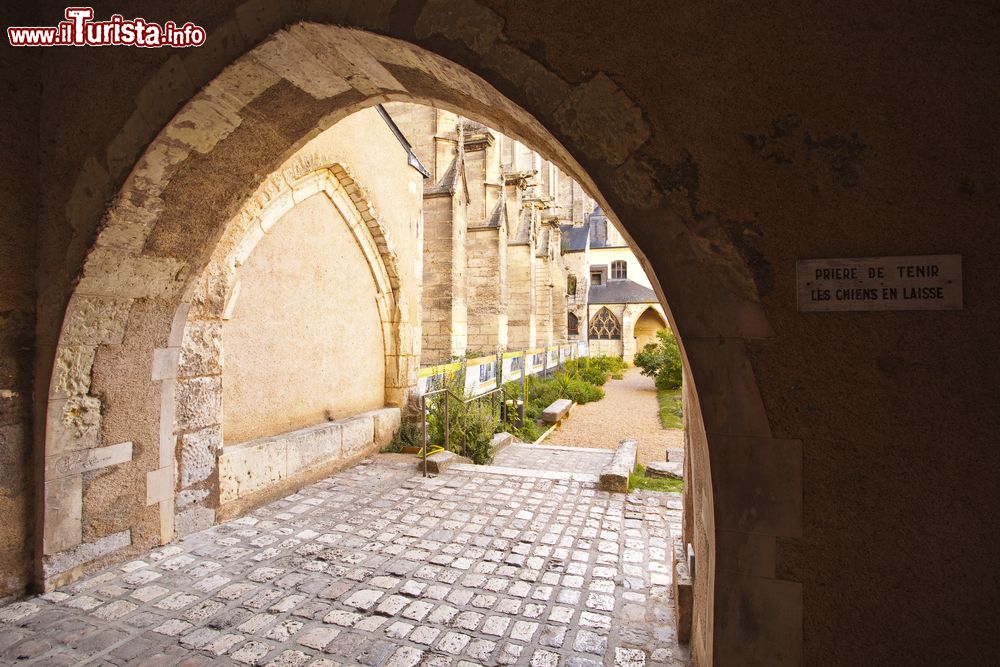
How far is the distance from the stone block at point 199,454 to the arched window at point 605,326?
22942 mm

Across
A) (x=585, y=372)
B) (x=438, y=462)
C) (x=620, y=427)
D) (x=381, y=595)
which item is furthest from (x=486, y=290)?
(x=381, y=595)

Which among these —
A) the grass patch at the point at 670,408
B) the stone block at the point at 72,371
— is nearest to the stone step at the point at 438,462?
the stone block at the point at 72,371

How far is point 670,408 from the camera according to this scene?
36.9ft

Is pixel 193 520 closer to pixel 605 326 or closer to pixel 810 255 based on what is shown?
pixel 810 255

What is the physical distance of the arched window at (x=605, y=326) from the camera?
82.3 feet

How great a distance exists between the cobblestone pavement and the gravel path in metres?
3.86

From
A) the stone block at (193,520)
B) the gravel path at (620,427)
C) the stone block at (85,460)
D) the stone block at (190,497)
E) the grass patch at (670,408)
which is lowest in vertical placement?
the gravel path at (620,427)

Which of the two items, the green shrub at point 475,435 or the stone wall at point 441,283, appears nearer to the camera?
the green shrub at point 475,435

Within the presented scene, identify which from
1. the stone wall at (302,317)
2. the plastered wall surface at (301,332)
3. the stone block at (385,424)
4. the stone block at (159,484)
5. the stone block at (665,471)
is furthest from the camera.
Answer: the stone block at (385,424)

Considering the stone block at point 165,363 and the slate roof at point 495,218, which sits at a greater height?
the slate roof at point 495,218

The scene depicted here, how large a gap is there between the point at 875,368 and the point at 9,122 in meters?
3.90

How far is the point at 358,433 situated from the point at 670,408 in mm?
8222

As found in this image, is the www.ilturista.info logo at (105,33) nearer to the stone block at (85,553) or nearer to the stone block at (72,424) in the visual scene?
the stone block at (72,424)

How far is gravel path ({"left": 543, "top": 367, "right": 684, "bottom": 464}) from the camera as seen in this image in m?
7.99
